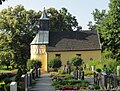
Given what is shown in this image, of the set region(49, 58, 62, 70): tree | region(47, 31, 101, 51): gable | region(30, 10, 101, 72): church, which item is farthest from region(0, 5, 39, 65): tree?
region(49, 58, 62, 70): tree

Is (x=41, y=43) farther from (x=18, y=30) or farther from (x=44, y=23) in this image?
(x=18, y=30)

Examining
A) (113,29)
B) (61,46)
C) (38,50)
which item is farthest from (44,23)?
(113,29)

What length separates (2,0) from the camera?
2328 cm

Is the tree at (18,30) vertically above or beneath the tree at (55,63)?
above

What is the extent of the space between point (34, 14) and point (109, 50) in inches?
788

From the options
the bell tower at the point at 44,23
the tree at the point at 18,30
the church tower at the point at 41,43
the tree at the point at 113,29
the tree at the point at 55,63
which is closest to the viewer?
the tree at the point at 113,29

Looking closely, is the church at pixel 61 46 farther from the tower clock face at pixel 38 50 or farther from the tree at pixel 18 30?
the tree at pixel 18 30

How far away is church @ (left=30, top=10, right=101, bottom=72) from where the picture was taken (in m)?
64.1

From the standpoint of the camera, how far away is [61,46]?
6550cm

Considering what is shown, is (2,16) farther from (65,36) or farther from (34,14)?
(65,36)

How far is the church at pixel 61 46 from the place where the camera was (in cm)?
6412

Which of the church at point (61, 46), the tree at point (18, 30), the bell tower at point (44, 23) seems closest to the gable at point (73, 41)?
the church at point (61, 46)

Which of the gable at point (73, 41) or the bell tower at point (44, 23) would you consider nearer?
the gable at point (73, 41)

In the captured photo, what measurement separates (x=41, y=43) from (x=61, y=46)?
12.0 feet
